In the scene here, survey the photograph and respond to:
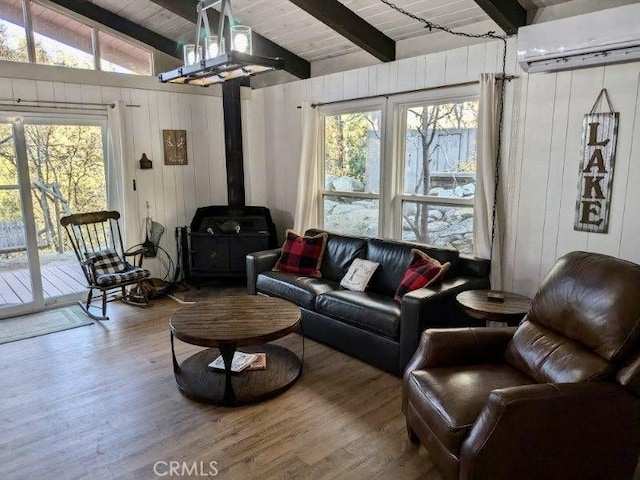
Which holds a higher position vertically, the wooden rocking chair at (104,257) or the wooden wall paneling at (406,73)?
the wooden wall paneling at (406,73)

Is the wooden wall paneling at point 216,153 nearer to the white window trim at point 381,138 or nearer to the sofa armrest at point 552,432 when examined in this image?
the white window trim at point 381,138

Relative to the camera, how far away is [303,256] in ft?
13.4

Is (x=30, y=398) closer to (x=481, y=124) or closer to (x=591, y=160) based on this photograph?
(x=481, y=124)

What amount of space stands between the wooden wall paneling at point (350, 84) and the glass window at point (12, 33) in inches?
115

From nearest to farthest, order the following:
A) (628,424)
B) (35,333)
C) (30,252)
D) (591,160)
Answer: (628,424) → (591,160) → (35,333) → (30,252)

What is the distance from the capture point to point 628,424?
1.79m

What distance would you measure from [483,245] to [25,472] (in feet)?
10.2

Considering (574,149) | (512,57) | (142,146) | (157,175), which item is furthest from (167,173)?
(574,149)

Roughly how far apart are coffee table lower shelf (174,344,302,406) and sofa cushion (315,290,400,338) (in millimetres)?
437

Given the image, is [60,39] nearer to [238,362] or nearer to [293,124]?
[293,124]

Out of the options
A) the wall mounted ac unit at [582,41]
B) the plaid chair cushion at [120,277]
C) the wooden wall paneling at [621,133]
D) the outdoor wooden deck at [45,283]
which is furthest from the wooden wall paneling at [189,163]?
the wooden wall paneling at [621,133]

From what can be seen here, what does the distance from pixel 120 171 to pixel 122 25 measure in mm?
1505

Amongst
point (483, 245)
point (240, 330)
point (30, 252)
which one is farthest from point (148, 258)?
point (483, 245)

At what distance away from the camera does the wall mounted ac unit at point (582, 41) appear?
251 cm
